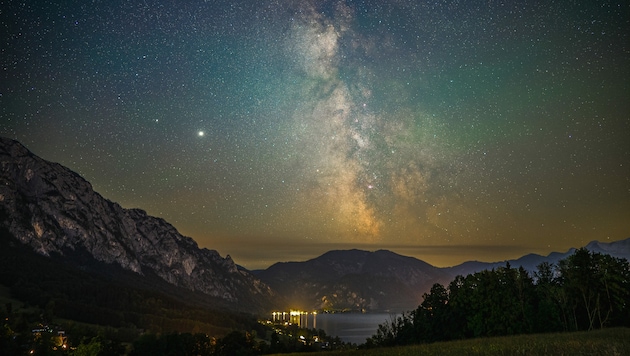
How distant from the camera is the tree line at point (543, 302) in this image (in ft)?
239

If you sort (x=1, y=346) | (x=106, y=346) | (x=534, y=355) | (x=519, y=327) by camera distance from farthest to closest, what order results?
(x=106, y=346) < (x=1, y=346) < (x=519, y=327) < (x=534, y=355)

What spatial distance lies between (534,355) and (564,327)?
6871 centimetres

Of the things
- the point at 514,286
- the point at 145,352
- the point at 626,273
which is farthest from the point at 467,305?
the point at 145,352

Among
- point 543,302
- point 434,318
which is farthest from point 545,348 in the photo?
point 434,318

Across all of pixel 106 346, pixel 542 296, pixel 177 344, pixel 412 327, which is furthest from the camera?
pixel 106 346

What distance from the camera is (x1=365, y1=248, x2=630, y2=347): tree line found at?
2867 inches

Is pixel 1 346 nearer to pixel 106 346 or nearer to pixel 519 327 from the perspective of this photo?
pixel 106 346

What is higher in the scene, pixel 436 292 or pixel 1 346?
pixel 436 292

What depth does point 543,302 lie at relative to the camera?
7556 cm

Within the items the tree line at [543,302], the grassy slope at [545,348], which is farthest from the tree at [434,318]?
the grassy slope at [545,348]

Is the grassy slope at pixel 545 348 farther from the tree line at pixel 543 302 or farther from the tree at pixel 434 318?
the tree at pixel 434 318

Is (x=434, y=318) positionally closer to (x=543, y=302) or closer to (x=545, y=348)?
(x=543, y=302)

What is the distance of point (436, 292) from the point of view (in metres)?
101

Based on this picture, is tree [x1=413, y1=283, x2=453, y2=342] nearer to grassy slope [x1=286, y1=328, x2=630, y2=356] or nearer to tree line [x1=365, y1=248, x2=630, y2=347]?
tree line [x1=365, y1=248, x2=630, y2=347]
